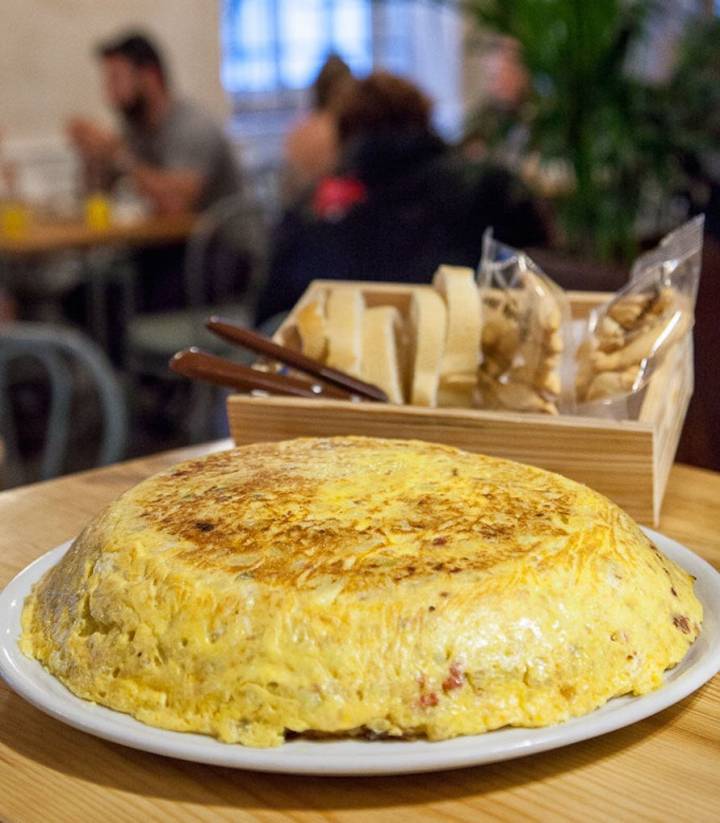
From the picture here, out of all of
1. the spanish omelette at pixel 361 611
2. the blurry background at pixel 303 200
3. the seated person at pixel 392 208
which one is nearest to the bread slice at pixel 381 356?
the spanish omelette at pixel 361 611

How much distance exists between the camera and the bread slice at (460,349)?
123cm

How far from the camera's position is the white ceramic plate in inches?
24.9

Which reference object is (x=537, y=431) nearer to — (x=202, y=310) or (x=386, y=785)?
(x=386, y=785)

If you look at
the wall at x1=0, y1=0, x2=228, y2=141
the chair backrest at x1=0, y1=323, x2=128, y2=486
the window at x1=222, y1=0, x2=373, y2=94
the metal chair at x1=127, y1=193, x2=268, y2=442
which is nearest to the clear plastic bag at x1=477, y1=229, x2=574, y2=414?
the chair backrest at x1=0, y1=323, x2=128, y2=486

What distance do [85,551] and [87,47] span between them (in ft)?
21.8

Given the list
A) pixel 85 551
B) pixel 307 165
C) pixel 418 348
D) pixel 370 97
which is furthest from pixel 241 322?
pixel 85 551

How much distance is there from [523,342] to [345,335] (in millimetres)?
193

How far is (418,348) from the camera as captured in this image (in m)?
1.22

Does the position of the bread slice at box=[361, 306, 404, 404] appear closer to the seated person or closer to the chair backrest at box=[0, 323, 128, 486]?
the chair backrest at box=[0, 323, 128, 486]

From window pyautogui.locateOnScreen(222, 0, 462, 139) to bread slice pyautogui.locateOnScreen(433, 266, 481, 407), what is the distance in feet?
21.2

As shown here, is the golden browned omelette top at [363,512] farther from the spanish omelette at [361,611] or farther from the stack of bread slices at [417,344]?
the stack of bread slices at [417,344]

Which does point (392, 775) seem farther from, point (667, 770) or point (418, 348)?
point (418, 348)

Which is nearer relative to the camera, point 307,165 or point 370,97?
point 370,97

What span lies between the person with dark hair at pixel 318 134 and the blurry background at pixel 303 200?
11mm
